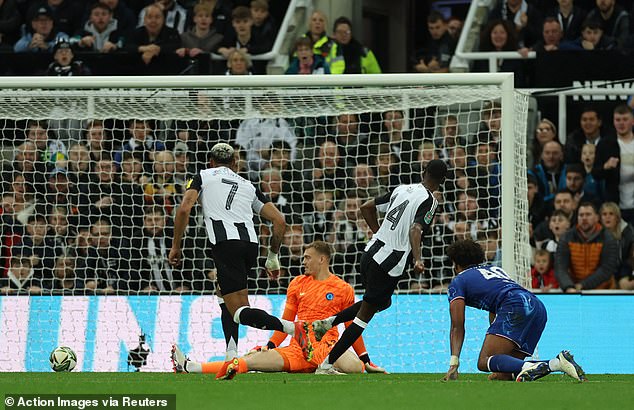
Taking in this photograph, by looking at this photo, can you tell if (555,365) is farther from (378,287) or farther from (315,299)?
(315,299)

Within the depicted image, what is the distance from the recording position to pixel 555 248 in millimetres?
14539

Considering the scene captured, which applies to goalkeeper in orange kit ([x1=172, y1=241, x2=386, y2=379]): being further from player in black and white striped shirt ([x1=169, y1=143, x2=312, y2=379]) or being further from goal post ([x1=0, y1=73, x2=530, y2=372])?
goal post ([x1=0, y1=73, x2=530, y2=372])

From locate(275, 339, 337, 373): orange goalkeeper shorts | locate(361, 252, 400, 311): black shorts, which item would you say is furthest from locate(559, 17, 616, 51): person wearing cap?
locate(275, 339, 337, 373): orange goalkeeper shorts

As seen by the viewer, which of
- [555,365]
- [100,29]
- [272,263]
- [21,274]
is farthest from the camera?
[100,29]

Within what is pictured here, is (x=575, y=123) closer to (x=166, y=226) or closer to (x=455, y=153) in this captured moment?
(x=455, y=153)

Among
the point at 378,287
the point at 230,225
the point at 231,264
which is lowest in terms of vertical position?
the point at 378,287

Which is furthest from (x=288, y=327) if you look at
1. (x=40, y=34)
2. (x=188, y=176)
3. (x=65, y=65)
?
(x=40, y=34)

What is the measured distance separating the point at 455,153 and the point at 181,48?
4.40 meters

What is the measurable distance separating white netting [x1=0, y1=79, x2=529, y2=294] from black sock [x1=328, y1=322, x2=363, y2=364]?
276 centimetres

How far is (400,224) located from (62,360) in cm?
343

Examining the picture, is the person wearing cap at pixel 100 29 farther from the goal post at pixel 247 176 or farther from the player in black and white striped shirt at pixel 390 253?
the player in black and white striped shirt at pixel 390 253

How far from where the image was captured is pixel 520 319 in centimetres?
1083

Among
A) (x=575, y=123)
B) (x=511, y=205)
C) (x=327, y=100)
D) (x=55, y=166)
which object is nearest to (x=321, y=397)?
(x=511, y=205)

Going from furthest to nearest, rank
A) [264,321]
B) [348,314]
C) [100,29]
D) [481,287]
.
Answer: [100,29], [348,314], [264,321], [481,287]
